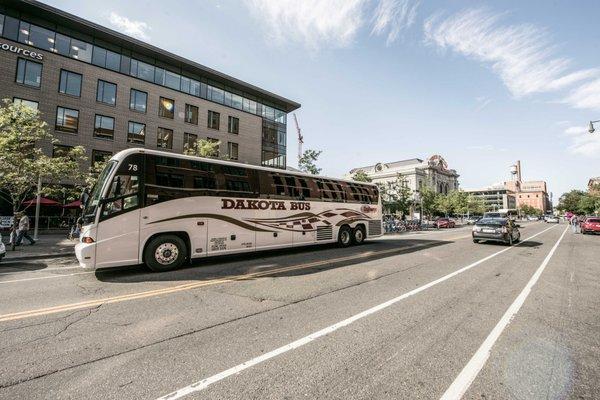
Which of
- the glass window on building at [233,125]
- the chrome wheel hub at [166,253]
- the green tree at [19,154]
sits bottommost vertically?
the chrome wheel hub at [166,253]

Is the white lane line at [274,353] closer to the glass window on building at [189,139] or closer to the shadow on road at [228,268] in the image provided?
the shadow on road at [228,268]

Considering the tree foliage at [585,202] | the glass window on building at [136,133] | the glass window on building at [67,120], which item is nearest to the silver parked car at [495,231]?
the glass window on building at [136,133]

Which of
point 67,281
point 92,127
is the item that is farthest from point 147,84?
point 67,281

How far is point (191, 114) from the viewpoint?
33.6 m

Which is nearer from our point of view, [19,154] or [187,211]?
[187,211]

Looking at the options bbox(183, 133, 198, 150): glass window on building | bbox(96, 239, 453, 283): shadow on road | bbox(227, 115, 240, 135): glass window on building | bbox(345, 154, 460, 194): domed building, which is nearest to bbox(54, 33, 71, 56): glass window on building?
bbox(183, 133, 198, 150): glass window on building

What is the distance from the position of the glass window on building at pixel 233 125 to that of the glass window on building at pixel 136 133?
9.86 m

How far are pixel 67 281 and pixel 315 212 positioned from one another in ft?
29.3

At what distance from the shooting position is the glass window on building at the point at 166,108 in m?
31.2

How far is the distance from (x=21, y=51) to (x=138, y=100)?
8828 millimetres

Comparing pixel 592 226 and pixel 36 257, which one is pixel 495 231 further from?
pixel 592 226

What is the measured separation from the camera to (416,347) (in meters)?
3.78

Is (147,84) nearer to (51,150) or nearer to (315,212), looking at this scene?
(51,150)

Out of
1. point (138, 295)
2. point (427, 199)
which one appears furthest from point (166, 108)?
point (427, 199)
